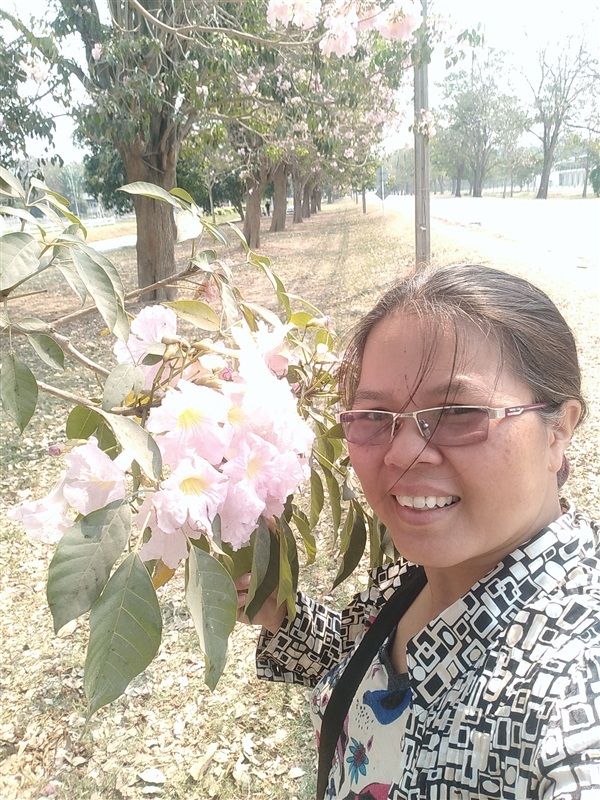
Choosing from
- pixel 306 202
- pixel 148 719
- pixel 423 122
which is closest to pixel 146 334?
pixel 148 719

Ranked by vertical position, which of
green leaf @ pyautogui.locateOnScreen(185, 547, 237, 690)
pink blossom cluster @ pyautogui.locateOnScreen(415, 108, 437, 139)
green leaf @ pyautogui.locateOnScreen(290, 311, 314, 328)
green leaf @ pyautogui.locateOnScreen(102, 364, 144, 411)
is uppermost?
pink blossom cluster @ pyautogui.locateOnScreen(415, 108, 437, 139)

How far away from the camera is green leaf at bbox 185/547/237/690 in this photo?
61cm

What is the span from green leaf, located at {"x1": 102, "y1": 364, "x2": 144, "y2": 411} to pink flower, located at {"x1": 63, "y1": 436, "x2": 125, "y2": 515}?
67 millimetres

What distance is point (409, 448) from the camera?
0.81 meters

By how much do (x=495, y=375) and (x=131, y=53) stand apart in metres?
6.75

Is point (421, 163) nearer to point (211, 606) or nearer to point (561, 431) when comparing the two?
point (561, 431)

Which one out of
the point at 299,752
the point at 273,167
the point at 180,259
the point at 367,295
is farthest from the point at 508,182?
the point at 299,752

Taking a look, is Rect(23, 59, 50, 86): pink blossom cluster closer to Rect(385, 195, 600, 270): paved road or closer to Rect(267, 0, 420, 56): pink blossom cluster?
Rect(267, 0, 420, 56): pink blossom cluster

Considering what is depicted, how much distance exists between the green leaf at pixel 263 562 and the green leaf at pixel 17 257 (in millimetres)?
433

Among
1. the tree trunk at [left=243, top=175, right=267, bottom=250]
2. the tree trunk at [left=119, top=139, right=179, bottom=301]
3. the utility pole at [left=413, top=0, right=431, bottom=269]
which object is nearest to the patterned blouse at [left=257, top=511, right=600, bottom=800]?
the utility pole at [left=413, top=0, right=431, bottom=269]

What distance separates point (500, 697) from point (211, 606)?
32cm

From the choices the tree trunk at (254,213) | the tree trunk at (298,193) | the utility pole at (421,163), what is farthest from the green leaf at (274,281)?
the tree trunk at (298,193)

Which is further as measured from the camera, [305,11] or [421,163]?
[421,163]

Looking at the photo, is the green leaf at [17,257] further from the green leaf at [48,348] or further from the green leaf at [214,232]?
the green leaf at [214,232]
